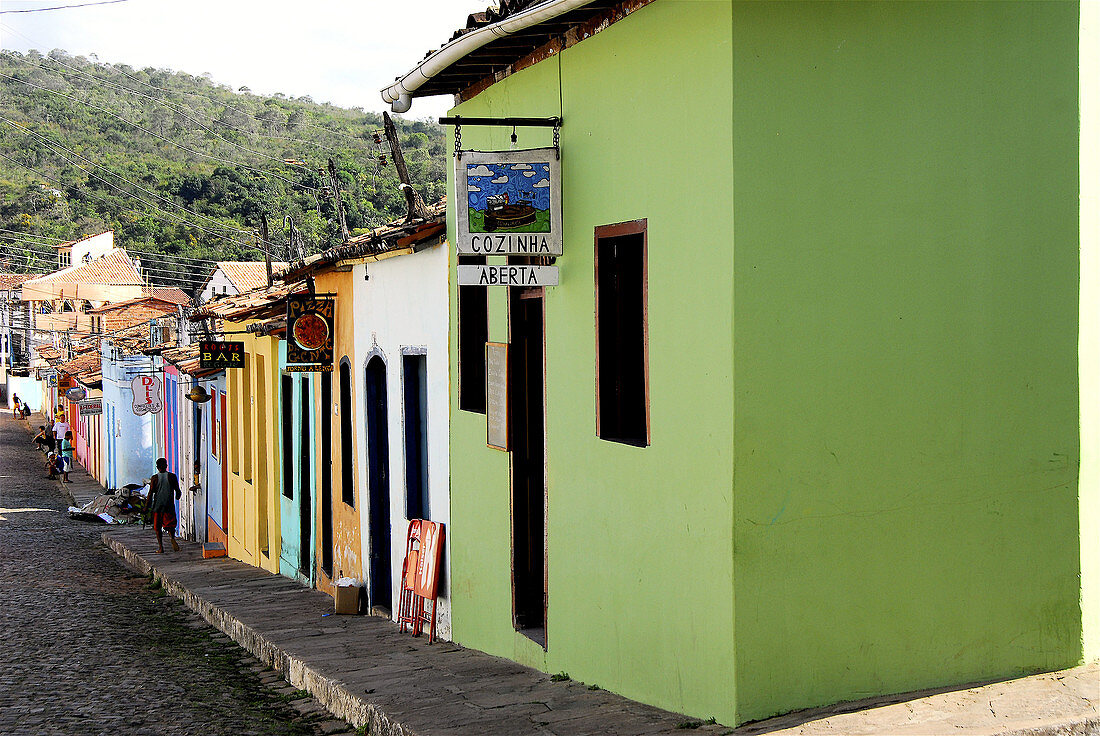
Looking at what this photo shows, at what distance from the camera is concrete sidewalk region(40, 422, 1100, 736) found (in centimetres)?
498

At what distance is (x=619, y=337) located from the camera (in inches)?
253

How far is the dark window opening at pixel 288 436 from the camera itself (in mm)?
15023

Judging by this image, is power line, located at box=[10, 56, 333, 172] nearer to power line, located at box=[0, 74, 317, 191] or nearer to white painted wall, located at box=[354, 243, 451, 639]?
power line, located at box=[0, 74, 317, 191]

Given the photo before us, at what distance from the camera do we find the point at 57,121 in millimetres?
101938

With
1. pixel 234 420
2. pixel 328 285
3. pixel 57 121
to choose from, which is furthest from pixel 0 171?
pixel 328 285

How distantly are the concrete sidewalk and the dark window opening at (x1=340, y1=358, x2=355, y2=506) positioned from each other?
123 cm

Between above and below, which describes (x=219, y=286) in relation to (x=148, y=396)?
above

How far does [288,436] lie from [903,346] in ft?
36.8

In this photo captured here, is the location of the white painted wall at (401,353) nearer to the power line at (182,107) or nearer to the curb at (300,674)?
the curb at (300,674)

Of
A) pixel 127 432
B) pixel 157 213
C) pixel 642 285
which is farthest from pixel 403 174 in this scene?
pixel 157 213

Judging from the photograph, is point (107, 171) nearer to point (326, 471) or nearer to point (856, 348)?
point (326, 471)

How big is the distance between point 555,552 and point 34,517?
82.2ft

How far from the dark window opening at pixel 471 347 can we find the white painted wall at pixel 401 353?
0.28m

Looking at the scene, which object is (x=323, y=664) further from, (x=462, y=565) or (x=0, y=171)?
(x=0, y=171)
